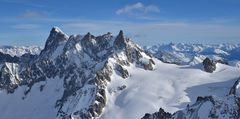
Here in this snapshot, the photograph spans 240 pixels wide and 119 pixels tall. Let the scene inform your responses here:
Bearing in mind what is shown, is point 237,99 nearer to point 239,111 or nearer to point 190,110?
point 239,111

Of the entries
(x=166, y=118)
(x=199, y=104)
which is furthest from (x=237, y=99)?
(x=166, y=118)

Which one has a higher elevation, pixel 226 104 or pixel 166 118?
pixel 226 104

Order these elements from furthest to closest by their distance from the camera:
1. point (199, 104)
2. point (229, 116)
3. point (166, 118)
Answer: point (166, 118)
point (199, 104)
point (229, 116)

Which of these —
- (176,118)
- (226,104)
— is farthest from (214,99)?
(176,118)

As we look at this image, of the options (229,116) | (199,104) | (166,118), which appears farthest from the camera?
(166,118)

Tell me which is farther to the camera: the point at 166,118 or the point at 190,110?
the point at 166,118

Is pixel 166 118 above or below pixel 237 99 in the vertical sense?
below

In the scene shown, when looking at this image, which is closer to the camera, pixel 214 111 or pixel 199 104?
pixel 214 111

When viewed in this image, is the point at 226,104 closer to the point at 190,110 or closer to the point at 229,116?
the point at 229,116

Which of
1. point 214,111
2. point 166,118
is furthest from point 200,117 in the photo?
point 166,118
